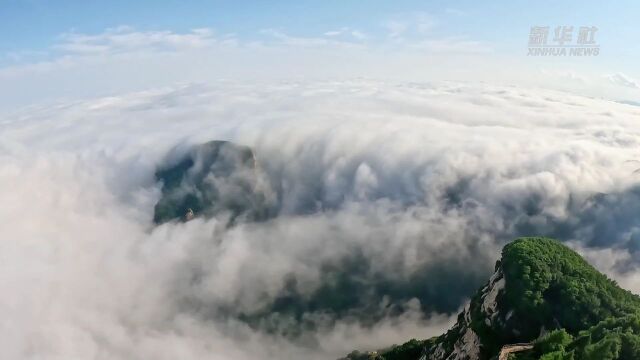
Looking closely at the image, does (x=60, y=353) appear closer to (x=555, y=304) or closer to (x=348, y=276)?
(x=348, y=276)

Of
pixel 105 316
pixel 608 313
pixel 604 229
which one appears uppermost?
pixel 608 313

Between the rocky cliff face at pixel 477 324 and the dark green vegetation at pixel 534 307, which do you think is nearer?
the dark green vegetation at pixel 534 307

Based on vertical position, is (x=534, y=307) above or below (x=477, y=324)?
above

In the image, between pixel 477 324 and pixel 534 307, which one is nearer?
pixel 534 307

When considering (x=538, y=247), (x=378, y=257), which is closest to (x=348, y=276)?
(x=378, y=257)

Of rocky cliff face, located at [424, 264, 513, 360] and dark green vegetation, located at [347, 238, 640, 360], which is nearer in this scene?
dark green vegetation, located at [347, 238, 640, 360]

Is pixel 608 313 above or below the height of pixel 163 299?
above

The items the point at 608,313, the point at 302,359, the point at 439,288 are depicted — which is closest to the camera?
the point at 608,313

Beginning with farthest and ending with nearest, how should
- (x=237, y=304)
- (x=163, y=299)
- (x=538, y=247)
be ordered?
(x=163, y=299), (x=237, y=304), (x=538, y=247)

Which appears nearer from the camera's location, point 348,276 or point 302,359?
point 302,359
